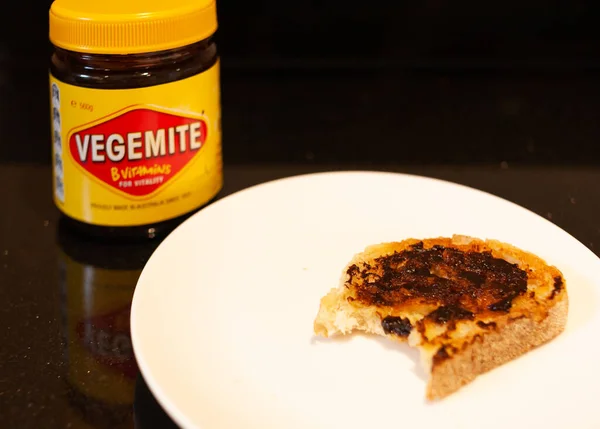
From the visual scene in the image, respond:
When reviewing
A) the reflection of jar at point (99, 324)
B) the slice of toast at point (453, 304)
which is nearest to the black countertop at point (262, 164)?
the reflection of jar at point (99, 324)

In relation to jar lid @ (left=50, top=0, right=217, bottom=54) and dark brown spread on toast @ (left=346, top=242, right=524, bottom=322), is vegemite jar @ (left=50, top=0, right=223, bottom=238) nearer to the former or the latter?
jar lid @ (left=50, top=0, right=217, bottom=54)

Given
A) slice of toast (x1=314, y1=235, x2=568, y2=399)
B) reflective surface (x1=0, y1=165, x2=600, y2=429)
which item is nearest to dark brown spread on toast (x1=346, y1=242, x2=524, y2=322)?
slice of toast (x1=314, y1=235, x2=568, y2=399)

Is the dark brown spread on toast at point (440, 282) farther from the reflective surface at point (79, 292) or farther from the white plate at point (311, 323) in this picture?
the reflective surface at point (79, 292)

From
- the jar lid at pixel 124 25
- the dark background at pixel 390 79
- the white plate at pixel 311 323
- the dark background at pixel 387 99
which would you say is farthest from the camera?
the dark background at pixel 390 79

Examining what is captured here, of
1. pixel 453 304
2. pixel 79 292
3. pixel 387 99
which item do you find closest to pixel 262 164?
pixel 387 99

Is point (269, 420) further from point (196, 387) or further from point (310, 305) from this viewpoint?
point (310, 305)

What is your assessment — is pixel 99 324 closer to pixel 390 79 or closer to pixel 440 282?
pixel 440 282
